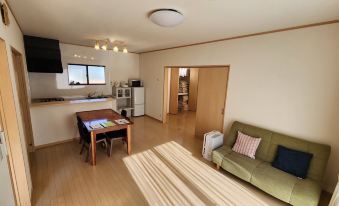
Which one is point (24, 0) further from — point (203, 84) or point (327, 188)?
point (327, 188)

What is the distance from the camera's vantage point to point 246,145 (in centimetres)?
288

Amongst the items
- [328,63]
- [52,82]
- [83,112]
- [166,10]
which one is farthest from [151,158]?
[52,82]

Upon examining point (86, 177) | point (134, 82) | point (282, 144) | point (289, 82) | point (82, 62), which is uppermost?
point (82, 62)

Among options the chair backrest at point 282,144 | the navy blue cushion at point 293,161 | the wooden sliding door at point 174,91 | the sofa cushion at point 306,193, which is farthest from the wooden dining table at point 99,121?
the wooden sliding door at point 174,91

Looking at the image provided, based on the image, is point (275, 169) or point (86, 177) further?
point (86, 177)

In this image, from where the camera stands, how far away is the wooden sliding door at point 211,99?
3701 millimetres

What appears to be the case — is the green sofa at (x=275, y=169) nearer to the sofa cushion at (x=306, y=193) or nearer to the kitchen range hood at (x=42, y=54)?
the sofa cushion at (x=306, y=193)

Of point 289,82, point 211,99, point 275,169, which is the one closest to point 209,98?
point 211,99

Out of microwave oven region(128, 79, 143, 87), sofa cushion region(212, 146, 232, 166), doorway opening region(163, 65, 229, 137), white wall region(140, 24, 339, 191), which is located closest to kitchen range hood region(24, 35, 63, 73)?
microwave oven region(128, 79, 143, 87)

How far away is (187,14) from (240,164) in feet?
7.99

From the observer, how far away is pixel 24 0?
5.96 feet

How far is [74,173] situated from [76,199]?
0.66 metres

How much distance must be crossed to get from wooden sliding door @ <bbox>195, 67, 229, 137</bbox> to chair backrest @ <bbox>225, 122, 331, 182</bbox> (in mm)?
627

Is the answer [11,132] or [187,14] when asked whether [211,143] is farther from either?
[11,132]
